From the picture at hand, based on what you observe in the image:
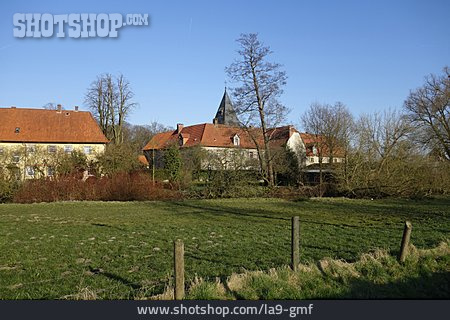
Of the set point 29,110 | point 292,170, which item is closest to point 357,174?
point 292,170

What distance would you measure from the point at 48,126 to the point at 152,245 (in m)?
45.3

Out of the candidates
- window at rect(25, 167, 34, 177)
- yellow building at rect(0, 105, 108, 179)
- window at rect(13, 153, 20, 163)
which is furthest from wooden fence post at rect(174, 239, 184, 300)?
yellow building at rect(0, 105, 108, 179)

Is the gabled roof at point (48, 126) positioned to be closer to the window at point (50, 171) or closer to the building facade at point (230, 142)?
the building facade at point (230, 142)

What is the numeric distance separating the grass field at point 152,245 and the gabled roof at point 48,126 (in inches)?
1354

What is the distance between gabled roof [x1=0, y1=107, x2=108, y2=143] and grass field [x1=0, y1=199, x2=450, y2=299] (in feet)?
113

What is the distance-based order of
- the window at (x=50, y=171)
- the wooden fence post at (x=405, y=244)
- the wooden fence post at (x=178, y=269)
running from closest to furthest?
the wooden fence post at (x=178, y=269), the wooden fence post at (x=405, y=244), the window at (x=50, y=171)

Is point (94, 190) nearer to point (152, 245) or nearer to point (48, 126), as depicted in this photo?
point (152, 245)

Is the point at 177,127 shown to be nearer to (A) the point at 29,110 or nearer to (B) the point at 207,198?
(A) the point at 29,110

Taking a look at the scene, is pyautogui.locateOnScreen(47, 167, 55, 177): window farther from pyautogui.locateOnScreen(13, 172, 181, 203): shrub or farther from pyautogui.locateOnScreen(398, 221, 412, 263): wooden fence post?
pyautogui.locateOnScreen(398, 221, 412, 263): wooden fence post

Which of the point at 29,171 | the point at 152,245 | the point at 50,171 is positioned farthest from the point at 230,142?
the point at 152,245

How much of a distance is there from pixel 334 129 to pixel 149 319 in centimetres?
3744

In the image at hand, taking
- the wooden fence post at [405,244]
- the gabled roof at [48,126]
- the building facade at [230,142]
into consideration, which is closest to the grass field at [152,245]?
the wooden fence post at [405,244]

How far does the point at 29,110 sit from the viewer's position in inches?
1987

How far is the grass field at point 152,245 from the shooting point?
6.76 metres
